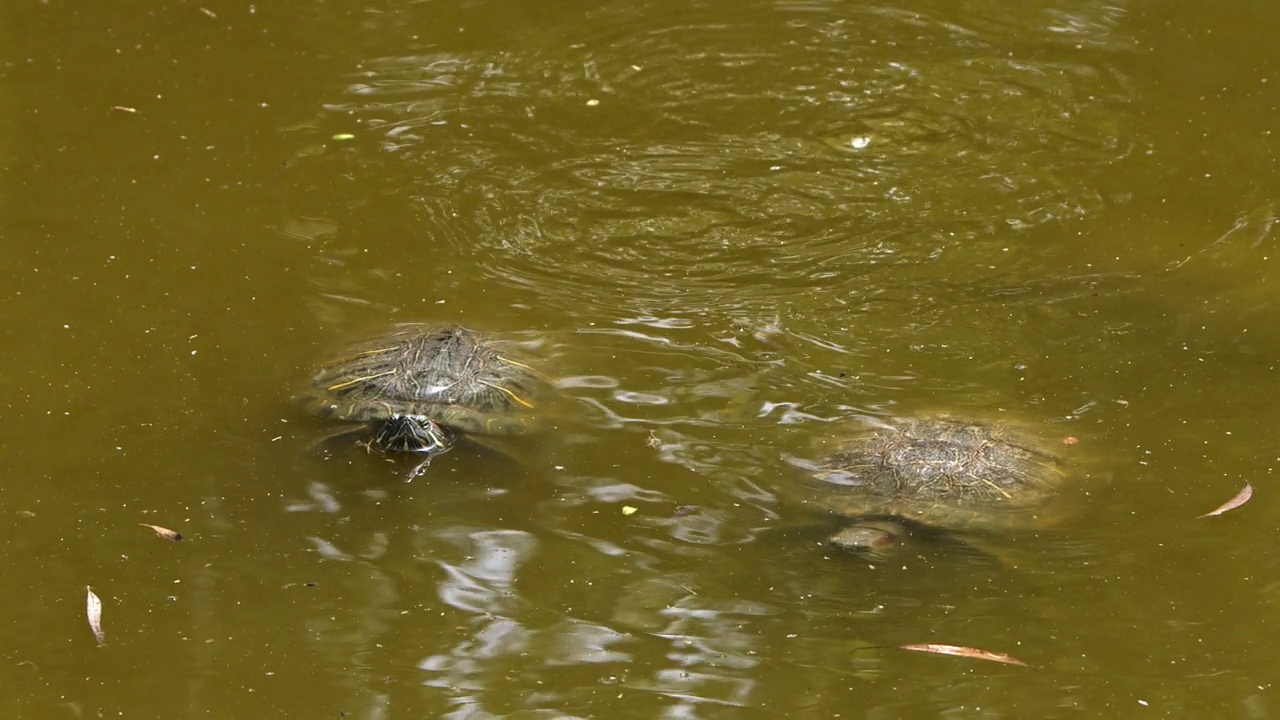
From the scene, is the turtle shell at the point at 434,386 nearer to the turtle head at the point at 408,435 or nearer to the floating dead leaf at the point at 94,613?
the turtle head at the point at 408,435

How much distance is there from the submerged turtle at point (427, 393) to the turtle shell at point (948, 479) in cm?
93

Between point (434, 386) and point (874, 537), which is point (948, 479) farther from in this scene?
point (434, 386)

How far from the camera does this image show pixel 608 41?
630cm

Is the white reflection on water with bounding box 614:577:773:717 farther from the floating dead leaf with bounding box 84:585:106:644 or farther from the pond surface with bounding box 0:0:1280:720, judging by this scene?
the floating dead leaf with bounding box 84:585:106:644

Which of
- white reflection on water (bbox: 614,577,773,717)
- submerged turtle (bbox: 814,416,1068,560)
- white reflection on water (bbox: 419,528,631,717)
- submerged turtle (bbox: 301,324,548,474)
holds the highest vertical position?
submerged turtle (bbox: 301,324,548,474)

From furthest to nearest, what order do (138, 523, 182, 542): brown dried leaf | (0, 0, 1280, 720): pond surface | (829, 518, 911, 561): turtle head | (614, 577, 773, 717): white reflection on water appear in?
(138, 523, 182, 542): brown dried leaf < (829, 518, 911, 561): turtle head < (0, 0, 1280, 720): pond surface < (614, 577, 773, 717): white reflection on water

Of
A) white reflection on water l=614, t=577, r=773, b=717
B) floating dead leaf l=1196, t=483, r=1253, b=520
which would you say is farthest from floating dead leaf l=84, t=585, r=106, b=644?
floating dead leaf l=1196, t=483, r=1253, b=520

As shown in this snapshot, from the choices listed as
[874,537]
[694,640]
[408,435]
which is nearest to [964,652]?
[874,537]

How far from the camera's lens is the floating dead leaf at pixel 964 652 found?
10.3ft

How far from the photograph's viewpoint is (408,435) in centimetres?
387

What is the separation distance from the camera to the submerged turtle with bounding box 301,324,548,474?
3947 millimetres

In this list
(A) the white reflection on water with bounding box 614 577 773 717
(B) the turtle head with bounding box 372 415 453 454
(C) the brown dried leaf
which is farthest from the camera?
(B) the turtle head with bounding box 372 415 453 454

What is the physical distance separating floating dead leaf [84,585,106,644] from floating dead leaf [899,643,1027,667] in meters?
1.87

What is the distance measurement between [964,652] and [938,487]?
50cm
